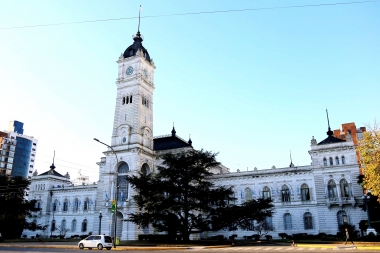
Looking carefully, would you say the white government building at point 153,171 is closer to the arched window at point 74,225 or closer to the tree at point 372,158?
the arched window at point 74,225

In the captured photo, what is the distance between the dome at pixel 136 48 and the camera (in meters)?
64.4

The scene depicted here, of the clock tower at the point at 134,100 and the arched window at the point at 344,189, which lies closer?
the arched window at the point at 344,189

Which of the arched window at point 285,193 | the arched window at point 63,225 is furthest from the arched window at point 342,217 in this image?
the arched window at point 63,225

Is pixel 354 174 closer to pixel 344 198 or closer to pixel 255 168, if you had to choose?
pixel 344 198

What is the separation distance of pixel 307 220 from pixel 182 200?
22997 millimetres

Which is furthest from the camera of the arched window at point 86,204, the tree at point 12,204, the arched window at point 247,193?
the arched window at point 86,204

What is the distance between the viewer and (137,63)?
62281 mm

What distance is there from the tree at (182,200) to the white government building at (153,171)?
686 centimetres

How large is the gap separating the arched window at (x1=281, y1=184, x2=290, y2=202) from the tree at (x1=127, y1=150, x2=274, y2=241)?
17182 millimetres

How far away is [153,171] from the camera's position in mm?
60094

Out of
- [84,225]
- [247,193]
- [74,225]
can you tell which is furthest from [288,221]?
[74,225]

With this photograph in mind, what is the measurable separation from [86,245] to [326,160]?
121ft

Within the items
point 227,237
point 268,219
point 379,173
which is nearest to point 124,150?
point 227,237

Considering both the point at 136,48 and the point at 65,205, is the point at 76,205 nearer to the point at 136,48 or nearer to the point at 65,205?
the point at 65,205
